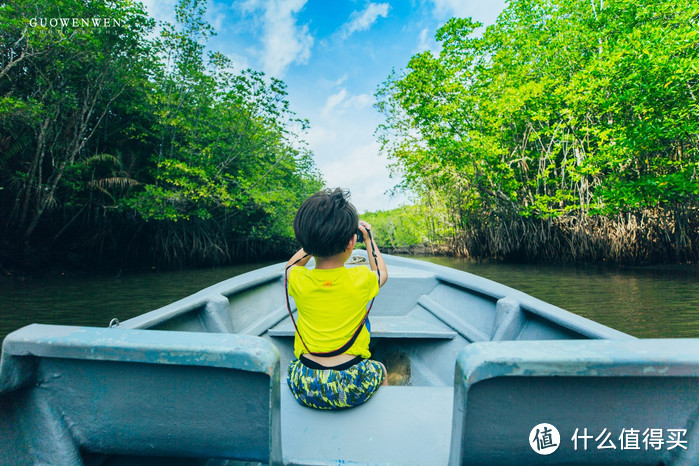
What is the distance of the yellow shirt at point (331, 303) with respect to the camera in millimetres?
1271

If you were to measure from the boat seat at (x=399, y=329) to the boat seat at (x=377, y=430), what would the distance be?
1.09 meters

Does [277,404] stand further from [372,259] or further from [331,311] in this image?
[372,259]

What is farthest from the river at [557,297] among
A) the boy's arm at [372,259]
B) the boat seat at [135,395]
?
the boat seat at [135,395]

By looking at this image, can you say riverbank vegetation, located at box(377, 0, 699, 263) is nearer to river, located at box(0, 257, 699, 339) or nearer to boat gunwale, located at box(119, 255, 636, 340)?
river, located at box(0, 257, 699, 339)

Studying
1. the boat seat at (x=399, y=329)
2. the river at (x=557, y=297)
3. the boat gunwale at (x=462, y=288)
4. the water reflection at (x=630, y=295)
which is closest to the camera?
the boat gunwale at (x=462, y=288)

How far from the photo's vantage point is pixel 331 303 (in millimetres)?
1273

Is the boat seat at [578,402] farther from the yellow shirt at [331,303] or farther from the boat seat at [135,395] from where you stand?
the yellow shirt at [331,303]

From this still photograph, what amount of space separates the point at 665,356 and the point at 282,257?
19445 mm

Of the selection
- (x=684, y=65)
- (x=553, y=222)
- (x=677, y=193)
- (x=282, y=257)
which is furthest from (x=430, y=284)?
(x=282, y=257)

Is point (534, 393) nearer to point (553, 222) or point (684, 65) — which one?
point (684, 65)

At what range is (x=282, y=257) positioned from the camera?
1956 centimetres

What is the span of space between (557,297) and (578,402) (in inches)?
233

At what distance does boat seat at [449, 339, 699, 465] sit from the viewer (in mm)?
677

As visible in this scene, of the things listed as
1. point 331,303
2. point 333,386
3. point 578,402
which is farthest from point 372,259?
point 578,402
